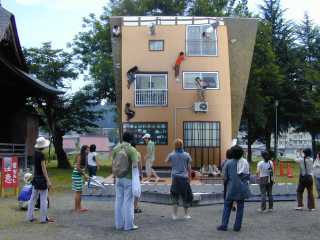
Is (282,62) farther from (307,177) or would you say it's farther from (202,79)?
(307,177)

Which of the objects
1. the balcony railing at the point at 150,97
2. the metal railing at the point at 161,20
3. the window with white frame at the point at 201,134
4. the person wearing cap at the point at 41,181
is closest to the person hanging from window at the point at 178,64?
the balcony railing at the point at 150,97

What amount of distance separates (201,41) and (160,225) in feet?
64.4

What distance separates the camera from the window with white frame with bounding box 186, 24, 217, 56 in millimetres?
29578

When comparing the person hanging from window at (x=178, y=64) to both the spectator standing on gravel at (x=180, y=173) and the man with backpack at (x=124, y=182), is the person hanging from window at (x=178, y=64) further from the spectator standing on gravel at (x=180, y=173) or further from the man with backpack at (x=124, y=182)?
the man with backpack at (x=124, y=182)

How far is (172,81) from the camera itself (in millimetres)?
29172

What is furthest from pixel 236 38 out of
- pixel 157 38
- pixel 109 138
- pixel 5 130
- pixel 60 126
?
pixel 109 138

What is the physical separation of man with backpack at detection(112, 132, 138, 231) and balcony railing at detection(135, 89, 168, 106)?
728 inches

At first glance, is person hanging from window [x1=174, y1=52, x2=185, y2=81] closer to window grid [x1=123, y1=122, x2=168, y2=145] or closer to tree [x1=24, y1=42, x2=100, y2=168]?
window grid [x1=123, y1=122, x2=168, y2=145]

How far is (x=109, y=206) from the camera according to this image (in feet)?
48.7

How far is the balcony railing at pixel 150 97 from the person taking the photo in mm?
29109

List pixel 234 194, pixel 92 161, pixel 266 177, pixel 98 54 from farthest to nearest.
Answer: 1. pixel 98 54
2. pixel 92 161
3. pixel 266 177
4. pixel 234 194

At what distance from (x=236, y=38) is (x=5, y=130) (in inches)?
535

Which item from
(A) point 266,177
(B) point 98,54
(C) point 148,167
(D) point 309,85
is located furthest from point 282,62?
(A) point 266,177

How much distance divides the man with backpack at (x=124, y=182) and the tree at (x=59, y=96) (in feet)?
101
